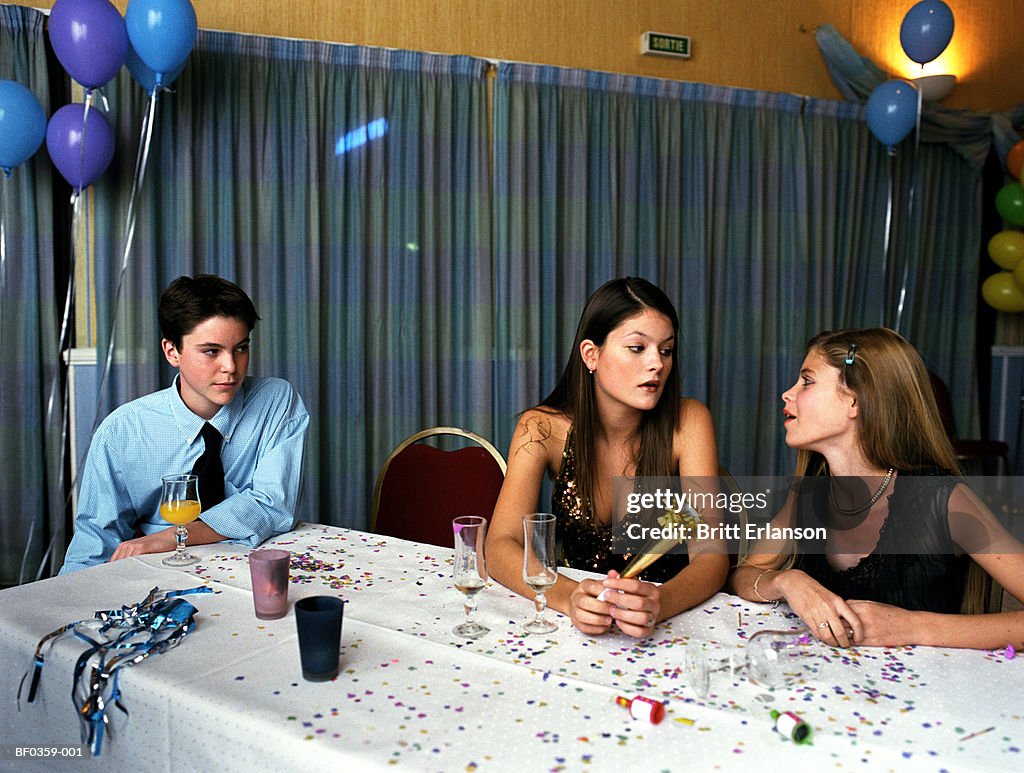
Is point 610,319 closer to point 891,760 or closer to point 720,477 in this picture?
point 720,477

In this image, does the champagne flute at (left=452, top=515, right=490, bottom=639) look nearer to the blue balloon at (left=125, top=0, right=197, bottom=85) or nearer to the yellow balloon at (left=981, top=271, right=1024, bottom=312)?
the blue balloon at (left=125, top=0, right=197, bottom=85)

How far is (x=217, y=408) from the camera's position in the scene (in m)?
2.45

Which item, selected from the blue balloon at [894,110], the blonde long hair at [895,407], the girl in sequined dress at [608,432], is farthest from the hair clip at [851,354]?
the blue balloon at [894,110]

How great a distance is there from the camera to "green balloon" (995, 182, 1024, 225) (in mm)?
5078

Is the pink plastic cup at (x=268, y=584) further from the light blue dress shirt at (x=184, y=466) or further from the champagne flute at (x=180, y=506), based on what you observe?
the light blue dress shirt at (x=184, y=466)

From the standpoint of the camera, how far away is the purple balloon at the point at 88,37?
3199mm

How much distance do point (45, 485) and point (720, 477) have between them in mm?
2801

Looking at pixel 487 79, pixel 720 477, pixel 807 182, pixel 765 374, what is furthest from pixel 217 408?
pixel 807 182

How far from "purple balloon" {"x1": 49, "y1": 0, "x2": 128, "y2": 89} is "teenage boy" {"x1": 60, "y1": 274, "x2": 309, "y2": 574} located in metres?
1.32

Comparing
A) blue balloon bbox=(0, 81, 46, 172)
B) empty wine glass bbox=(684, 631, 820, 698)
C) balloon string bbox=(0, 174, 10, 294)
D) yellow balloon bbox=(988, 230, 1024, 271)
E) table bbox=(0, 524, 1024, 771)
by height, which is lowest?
table bbox=(0, 524, 1024, 771)

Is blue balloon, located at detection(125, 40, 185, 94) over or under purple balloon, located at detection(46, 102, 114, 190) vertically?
over

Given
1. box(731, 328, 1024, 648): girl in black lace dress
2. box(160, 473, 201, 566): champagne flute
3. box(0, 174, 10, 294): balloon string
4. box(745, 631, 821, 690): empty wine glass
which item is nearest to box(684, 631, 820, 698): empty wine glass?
box(745, 631, 821, 690): empty wine glass

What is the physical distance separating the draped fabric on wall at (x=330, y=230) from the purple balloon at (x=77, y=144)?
262mm

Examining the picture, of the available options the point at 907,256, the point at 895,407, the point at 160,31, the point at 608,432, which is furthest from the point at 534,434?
the point at 907,256
